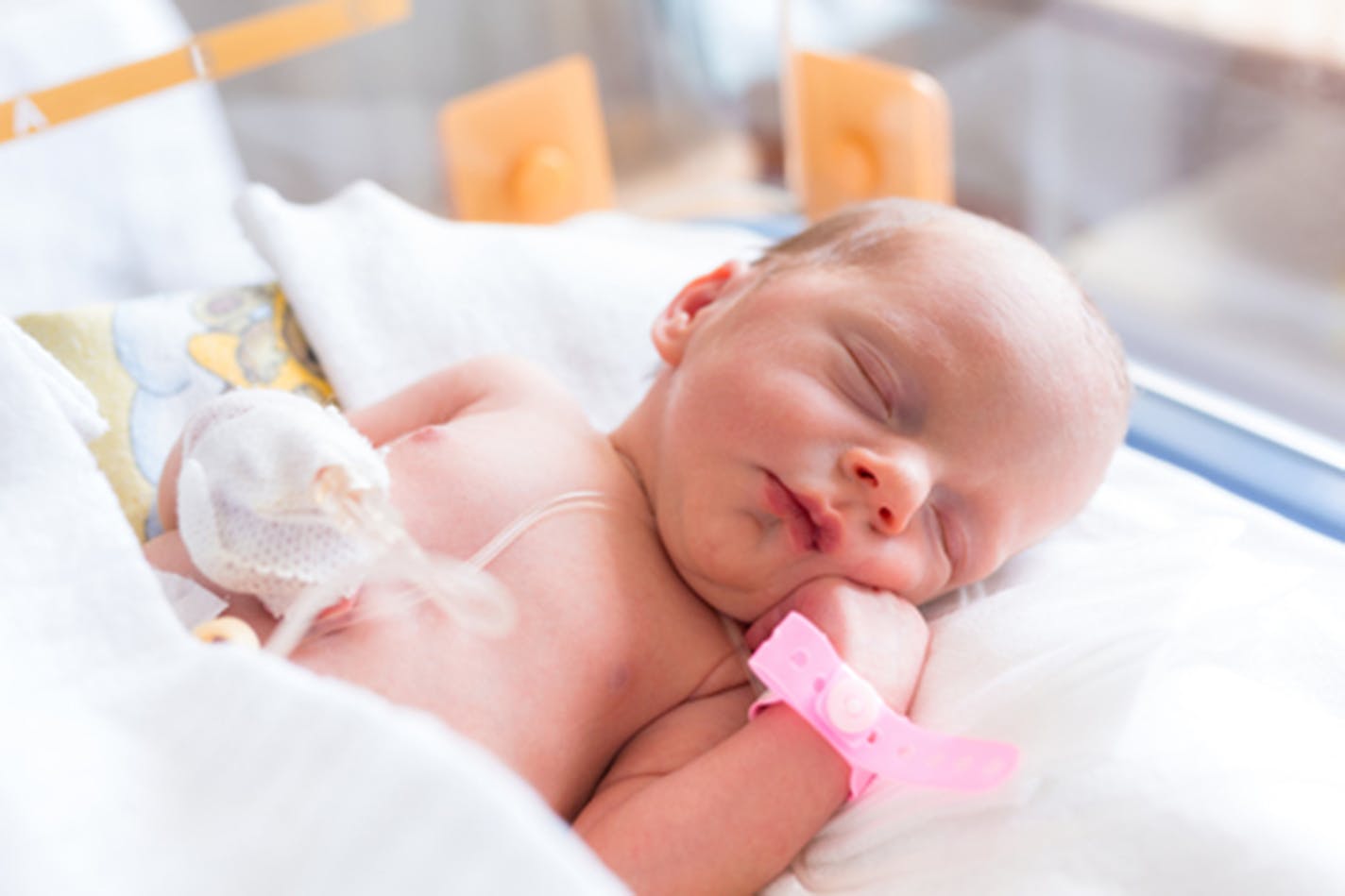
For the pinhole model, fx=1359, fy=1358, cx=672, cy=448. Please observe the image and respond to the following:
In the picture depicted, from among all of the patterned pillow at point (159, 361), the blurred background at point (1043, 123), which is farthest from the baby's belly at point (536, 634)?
the blurred background at point (1043, 123)

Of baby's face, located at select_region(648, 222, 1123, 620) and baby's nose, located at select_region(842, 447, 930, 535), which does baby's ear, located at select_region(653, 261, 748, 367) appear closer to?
baby's face, located at select_region(648, 222, 1123, 620)

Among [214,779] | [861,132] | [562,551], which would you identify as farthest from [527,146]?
[214,779]

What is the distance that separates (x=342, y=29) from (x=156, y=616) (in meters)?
0.86

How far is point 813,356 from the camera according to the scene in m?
0.91

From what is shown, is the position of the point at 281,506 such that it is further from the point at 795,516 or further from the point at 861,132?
the point at 861,132

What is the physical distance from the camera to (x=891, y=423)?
0.90 meters

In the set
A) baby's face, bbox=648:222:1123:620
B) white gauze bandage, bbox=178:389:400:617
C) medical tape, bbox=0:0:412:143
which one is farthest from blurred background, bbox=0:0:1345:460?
white gauze bandage, bbox=178:389:400:617

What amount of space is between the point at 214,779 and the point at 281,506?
0.21 meters

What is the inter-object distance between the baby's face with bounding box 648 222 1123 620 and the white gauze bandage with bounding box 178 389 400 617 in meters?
0.23

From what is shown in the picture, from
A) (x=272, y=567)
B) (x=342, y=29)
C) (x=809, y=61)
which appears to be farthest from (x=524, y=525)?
(x=809, y=61)

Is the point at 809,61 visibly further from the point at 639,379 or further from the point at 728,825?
the point at 728,825

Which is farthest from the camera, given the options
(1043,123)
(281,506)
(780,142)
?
(780,142)

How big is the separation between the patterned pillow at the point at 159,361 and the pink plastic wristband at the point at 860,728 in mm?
477

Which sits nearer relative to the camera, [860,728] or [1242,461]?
[860,728]
